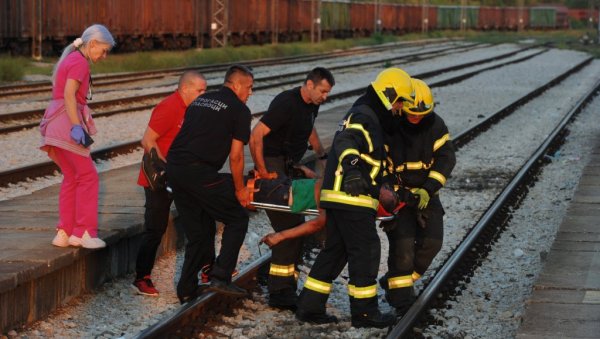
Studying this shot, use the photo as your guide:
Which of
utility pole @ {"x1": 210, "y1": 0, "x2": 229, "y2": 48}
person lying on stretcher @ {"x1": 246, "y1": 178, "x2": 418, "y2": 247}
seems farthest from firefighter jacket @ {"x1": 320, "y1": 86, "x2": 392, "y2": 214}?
utility pole @ {"x1": 210, "y1": 0, "x2": 229, "y2": 48}

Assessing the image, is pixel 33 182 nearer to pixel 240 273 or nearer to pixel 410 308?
pixel 240 273

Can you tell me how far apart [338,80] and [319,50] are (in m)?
21.3

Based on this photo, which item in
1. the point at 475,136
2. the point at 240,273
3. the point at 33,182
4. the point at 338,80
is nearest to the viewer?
the point at 240,273

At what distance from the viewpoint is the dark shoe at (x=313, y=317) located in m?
7.90

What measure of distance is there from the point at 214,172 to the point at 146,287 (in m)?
1.21

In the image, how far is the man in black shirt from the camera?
7.79 meters

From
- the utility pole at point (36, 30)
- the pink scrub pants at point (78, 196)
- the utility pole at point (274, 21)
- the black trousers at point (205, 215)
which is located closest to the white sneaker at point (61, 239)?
the pink scrub pants at point (78, 196)

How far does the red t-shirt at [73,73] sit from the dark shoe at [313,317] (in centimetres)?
215

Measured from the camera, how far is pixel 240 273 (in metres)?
8.92

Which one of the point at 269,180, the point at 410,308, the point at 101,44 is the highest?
the point at 101,44

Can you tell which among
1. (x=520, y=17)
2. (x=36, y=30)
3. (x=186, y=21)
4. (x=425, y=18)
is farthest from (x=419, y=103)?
(x=520, y=17)

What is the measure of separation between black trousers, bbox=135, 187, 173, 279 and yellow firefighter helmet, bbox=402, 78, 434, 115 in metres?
1.97

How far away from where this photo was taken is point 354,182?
735 cm

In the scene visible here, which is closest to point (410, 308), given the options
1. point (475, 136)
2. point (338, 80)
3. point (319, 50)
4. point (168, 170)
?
point (168, 170)
